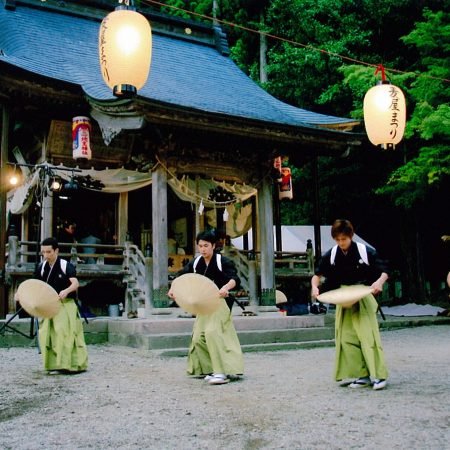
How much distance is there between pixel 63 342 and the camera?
21.5ft

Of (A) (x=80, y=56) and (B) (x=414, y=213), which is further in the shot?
(B) (x=414, y=213)

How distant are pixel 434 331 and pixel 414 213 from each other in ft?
25.9

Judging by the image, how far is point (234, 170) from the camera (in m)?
12.4

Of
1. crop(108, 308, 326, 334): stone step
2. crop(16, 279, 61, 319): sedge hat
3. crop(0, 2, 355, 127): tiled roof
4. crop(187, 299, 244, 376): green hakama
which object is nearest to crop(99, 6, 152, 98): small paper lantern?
crop(0, 2, 355, 127): tiled roof

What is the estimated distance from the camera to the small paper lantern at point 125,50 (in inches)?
349

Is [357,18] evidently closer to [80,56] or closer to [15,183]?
[80,56]

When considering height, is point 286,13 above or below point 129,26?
above

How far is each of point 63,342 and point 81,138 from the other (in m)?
5.97

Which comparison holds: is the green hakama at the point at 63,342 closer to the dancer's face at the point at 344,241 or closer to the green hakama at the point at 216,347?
the green hakama at the point at 216,347

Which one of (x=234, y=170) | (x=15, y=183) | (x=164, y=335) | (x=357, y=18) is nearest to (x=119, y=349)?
(x=164, y=335)

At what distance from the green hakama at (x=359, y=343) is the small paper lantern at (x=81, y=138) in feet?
24.9

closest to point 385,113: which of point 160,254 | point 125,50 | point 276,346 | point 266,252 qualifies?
point 266,252

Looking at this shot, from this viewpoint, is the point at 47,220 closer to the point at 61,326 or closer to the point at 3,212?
the point at 3,212

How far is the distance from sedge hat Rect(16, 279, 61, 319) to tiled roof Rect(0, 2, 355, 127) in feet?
16.8
